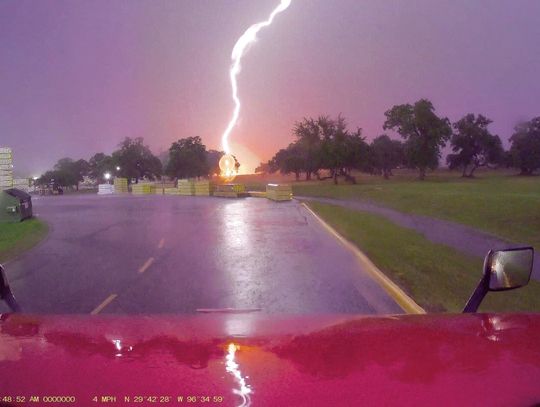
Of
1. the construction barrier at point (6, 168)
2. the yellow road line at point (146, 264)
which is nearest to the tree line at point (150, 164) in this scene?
the construction barrier at point (6, 168)

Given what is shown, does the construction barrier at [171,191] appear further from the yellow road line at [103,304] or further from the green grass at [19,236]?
the yellow road line at [103,304]

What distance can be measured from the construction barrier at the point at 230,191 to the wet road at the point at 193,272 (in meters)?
32.8

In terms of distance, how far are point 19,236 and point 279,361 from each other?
74.9ft

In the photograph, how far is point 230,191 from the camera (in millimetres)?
58969

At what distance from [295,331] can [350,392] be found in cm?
135

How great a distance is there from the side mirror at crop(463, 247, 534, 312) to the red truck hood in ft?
1.72

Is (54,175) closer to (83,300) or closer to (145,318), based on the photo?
(83,300)

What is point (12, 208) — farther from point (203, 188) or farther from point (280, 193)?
point (203, 188)

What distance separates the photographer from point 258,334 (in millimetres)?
3826

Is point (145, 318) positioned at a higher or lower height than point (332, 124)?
lower

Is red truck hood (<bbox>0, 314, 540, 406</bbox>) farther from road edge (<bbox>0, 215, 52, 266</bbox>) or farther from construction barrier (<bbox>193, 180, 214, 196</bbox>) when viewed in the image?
construction barrier (<bbox>193, 180, 214, 196</bbox>)

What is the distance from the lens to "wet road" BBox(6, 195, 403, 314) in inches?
424

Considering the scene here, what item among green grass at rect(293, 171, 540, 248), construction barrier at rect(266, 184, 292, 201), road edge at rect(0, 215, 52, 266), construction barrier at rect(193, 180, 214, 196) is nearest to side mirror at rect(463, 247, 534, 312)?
road edge at rect(0, 215, 52, 266)

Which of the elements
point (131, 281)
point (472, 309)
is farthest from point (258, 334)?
point (131, 281)
